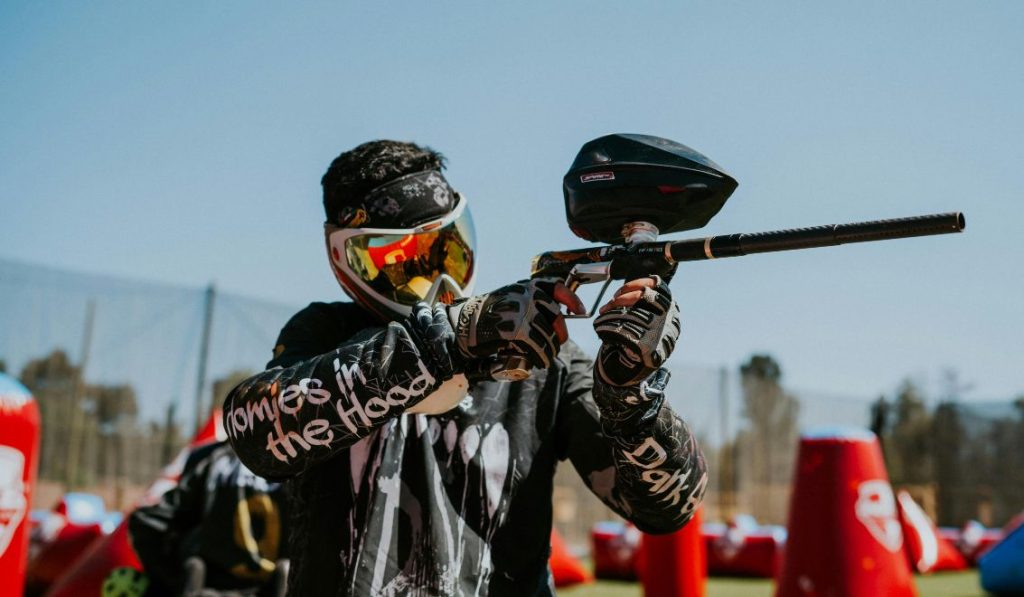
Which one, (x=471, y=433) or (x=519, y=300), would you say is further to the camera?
(x=471, y=433)

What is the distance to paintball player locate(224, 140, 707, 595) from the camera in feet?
5.65

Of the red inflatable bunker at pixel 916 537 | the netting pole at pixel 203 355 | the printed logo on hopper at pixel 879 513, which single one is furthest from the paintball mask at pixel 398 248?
the netting pole at pixel 203 355

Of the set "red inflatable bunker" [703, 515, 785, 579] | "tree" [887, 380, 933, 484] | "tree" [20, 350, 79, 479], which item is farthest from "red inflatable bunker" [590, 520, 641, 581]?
"tree" [887, 380, 933, 484]

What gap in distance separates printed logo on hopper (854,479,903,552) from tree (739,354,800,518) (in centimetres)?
993

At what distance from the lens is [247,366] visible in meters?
11.2

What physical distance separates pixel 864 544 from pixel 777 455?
1087 cm

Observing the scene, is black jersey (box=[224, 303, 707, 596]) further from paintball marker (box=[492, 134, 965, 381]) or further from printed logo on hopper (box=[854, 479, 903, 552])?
printed logo on hopper (box=[854, 479, 903, 552])

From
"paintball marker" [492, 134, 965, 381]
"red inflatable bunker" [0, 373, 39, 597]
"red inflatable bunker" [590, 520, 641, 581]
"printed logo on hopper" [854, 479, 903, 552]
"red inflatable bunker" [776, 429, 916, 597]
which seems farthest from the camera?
"red inflatable bunker" [590, 520, 641, 581]

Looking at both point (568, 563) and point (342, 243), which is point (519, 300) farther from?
point (568, 563)

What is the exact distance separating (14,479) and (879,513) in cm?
501

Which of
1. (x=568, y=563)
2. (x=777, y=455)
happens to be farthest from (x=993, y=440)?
(x=568, y=563)

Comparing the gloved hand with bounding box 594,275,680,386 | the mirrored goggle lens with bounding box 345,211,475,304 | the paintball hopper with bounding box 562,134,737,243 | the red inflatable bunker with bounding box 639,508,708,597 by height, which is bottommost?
the red inflatable bunker with bounding box 639,508,708,597

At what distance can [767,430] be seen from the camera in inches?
653

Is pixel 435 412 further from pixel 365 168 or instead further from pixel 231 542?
pixel 231 542
